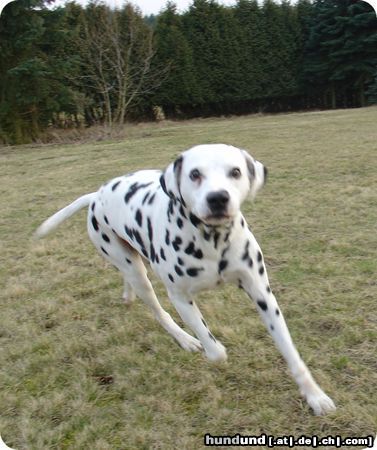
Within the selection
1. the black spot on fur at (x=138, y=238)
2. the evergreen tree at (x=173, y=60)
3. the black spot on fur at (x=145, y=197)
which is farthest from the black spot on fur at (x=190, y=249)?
the evergreen tree at (x=173, y=60)

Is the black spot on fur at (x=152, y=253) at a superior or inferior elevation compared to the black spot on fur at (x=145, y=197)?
inferior

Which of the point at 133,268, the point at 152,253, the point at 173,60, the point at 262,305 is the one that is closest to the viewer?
the point at 262,305

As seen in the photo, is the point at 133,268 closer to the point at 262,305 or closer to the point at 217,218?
the point at 262,305

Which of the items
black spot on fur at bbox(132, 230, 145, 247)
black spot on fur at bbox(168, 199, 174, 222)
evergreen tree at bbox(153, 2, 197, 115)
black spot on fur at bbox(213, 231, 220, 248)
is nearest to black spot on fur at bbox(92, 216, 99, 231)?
black spot on fur at bbox(132, 230, 145, 247)

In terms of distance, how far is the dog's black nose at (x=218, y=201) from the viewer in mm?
2588

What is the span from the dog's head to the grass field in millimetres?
1114

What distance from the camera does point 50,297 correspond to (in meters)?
4.69

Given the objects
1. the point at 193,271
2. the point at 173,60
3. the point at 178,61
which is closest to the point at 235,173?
the point at 193,271

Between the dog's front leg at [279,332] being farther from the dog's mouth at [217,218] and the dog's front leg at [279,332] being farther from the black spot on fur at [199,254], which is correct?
the dog's mouth at [217,218]

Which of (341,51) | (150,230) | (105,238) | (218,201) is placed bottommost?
(105,238)

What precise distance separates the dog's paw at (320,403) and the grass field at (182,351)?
4cm

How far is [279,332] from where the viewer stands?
2969 millimetres

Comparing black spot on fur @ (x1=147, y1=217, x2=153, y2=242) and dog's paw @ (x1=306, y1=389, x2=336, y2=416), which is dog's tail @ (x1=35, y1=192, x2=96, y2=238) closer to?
black spot on fur @ (x1=147, y1=217, x2=153, y2=242)

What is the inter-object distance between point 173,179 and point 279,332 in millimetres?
1071
